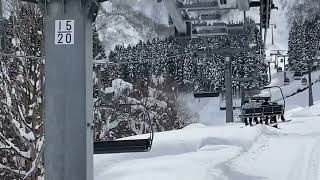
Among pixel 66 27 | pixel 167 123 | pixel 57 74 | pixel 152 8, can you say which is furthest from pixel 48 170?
pixel 167 123

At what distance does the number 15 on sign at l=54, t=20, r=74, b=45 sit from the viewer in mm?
5750

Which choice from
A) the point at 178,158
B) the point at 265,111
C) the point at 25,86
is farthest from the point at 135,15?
the point at 265,111

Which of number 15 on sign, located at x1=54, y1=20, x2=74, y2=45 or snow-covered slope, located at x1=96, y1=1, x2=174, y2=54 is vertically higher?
snow-covered slope, located at x1=96, y1=1, x2=174, y2=54

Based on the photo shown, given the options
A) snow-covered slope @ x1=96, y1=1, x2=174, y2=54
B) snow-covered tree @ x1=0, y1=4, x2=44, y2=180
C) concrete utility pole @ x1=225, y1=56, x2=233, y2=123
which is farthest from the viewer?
concrete utility pole @ x1=225, y1=56, x2=233, y2=123

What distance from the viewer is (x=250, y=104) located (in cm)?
2327

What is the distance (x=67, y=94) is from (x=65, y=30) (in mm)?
684

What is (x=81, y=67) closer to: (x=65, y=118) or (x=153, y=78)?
(x=65, y=118)

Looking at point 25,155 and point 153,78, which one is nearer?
point 25,155

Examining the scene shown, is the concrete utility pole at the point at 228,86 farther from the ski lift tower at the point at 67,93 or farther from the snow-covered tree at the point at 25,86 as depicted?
the ski lift tower at the point at 67,93

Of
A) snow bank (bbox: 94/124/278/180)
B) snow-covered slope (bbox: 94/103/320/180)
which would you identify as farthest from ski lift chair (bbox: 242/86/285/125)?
snow bank (bbox: 94/124/278/180)

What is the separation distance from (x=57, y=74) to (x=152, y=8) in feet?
17.0

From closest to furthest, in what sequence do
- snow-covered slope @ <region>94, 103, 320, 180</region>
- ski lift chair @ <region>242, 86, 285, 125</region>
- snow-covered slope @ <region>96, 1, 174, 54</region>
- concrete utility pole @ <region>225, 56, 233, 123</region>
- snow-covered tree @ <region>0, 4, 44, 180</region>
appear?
snow-covered slope @ <region>96, 1, 174, 54</region>
snow-covered slope @ <region>94, 103, 320, 180</region>
snow-covered tree @ <region>0, 4, 44, 180</region>
ski lift chair @ <region>242, 86, 285, 125</region>
concrete utility pole @ <region>225, 56, 233, 123</region>

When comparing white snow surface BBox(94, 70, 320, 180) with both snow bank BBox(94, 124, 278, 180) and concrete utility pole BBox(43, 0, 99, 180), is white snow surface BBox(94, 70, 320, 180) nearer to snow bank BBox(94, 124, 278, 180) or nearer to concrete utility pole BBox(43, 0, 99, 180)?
snow bank BBox(94, 124, 278, 180)

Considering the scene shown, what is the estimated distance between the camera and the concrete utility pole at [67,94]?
5684 mm
